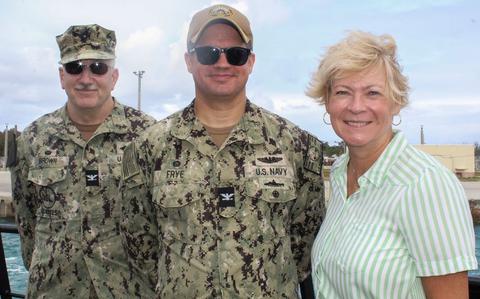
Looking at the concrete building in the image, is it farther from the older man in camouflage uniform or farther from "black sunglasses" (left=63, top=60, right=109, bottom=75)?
the older man in camouflage uniform

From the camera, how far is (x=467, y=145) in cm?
3994

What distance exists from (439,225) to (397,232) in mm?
185

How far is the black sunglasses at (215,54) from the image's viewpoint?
2586mm

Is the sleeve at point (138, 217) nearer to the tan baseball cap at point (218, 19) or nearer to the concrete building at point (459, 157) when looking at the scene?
the tan baseball cap at point (218, 19)

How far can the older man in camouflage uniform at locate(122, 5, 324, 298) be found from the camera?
249 cm

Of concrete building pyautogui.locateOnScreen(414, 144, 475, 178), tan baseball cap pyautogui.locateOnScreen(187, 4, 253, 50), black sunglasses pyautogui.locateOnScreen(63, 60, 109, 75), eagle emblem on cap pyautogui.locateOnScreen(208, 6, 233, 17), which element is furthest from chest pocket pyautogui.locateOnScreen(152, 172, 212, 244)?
concrete building pyautogui.locateOnScreen(414, 144, 475, 178)

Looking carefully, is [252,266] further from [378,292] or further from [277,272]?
[378,292]

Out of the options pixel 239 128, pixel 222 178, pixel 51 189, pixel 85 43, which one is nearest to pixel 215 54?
pixel 239 128

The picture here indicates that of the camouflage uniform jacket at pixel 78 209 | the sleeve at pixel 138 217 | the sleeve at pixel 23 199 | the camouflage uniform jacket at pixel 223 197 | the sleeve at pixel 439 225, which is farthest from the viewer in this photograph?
the sleeve at pixel 23 199

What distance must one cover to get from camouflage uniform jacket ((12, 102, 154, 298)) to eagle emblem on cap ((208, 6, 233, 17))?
112 centimetres

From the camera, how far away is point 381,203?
1.96 metres

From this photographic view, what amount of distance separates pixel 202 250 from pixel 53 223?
127cm

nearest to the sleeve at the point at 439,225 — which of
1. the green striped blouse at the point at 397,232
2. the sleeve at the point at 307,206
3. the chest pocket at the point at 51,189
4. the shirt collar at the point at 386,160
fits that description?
the green striped blouse at the point at 397,232

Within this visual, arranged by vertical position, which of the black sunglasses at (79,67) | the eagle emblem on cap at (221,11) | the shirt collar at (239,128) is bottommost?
the shirt collar at (239,128)
